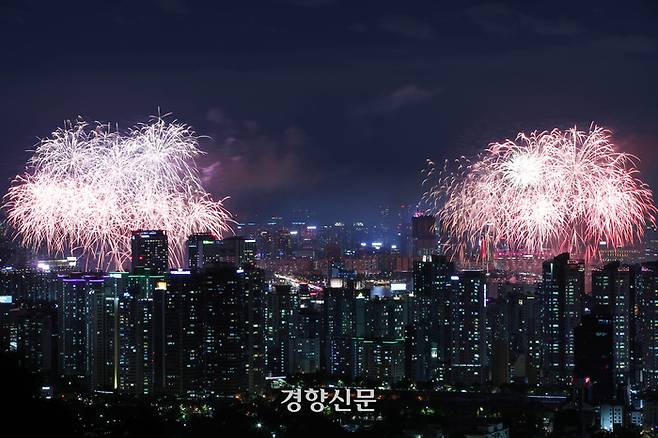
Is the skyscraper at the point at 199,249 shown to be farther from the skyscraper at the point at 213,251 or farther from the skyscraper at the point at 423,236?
the skyscraper at the point at 423,236

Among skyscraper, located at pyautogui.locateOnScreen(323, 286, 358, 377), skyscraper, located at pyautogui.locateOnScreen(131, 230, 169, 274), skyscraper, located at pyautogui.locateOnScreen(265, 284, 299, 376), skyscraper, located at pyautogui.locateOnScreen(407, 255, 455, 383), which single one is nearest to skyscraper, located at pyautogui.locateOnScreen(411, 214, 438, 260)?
skyscraper, located at pyautogui.locateOnScreen(407, 255, 455, 383)

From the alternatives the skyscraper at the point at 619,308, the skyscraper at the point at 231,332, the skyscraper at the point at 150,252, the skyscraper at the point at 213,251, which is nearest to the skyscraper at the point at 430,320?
the skyscraper at the point at 619,308

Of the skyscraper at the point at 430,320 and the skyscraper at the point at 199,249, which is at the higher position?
the skyscraper at the point at 199,249

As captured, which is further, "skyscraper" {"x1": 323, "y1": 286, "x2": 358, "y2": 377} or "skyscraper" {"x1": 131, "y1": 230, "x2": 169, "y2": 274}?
"skyscraper" {"x1": 323, "y1": 286, "x2": 358, "y2": 377}

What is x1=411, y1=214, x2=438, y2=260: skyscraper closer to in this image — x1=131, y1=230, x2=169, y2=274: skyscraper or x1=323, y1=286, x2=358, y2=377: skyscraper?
x1=323, y1=286, x2=358, y2=377: skyscraper

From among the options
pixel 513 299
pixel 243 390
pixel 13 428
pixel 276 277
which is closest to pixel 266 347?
pixel 243 390

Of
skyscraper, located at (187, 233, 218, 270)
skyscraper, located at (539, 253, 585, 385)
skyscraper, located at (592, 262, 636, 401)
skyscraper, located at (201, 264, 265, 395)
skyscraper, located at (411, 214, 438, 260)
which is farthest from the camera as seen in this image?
skyscraper, located at (411, 214, 438, 260)

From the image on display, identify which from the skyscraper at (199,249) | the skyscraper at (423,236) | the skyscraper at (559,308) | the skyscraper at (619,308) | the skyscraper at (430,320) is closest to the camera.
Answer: the skyscraper at (619,308)

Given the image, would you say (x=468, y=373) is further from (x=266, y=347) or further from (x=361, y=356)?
(x=266, y=347)

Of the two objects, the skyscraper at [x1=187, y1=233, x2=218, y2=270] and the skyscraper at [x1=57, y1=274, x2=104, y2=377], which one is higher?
the skyscraper at [x1=187, y1=233, x2=218, y2=270]
